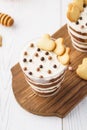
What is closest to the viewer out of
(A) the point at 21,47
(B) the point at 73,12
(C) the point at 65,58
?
(C) the point at 65,58

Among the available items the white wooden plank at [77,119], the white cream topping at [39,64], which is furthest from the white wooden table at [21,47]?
the white cream topping at [39,64]

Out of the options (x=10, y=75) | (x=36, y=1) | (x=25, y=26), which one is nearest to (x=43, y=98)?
(x=10, y=75)

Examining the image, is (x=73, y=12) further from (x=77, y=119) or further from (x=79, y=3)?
(x=77, y=119)

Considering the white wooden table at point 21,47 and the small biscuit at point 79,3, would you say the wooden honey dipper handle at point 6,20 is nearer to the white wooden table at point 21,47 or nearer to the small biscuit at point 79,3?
the white wooden table at point 21,47

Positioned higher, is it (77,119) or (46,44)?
(46,44)

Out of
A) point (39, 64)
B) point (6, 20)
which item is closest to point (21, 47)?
point (6, 20)

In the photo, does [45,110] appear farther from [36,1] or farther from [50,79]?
[36,1]
